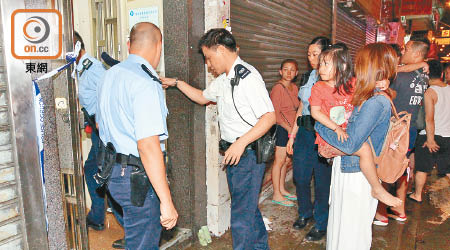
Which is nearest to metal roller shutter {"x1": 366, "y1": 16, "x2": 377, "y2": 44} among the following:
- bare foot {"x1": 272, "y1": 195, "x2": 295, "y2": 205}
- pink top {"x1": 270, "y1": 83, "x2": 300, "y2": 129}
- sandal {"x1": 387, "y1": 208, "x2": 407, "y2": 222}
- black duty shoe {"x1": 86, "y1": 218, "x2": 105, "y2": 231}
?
pink top {"x1": 270, "y1": 83, "x2": 300, "y2": 129}

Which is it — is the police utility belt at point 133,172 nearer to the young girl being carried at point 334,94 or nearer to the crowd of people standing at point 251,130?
the crowd of people standing at point 251,130

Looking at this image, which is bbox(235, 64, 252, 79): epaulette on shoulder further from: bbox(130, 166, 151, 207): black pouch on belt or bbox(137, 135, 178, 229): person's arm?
bbox(130, 166, 151, 207): black pouch on belt

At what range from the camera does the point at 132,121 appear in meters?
2.18

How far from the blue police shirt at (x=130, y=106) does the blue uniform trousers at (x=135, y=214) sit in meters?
0.20

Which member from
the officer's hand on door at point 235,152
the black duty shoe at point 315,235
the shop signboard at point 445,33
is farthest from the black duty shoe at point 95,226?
the shop signboard at point 445,33

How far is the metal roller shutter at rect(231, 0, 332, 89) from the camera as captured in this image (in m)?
4.38

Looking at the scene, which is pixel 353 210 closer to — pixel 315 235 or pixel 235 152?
pixel 235 152

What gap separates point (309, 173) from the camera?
415 centimetres

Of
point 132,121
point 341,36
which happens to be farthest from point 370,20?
point 132,121

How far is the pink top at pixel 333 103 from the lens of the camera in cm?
279

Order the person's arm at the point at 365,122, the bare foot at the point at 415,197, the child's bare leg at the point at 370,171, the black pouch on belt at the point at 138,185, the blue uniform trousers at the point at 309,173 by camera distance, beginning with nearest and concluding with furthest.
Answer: the black pouch on belt at the point at 138,185 → the person's arm at the point at 365,122 → the child's bare leg at the point at 370,171 → the blue uniform trousers at the point at 309,173 → the bare foot at the point at 415,197

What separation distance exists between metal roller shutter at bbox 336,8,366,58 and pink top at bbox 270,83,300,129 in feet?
13.7

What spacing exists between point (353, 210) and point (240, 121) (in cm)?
115

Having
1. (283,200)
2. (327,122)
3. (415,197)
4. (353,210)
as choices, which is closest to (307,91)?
(327,122)
